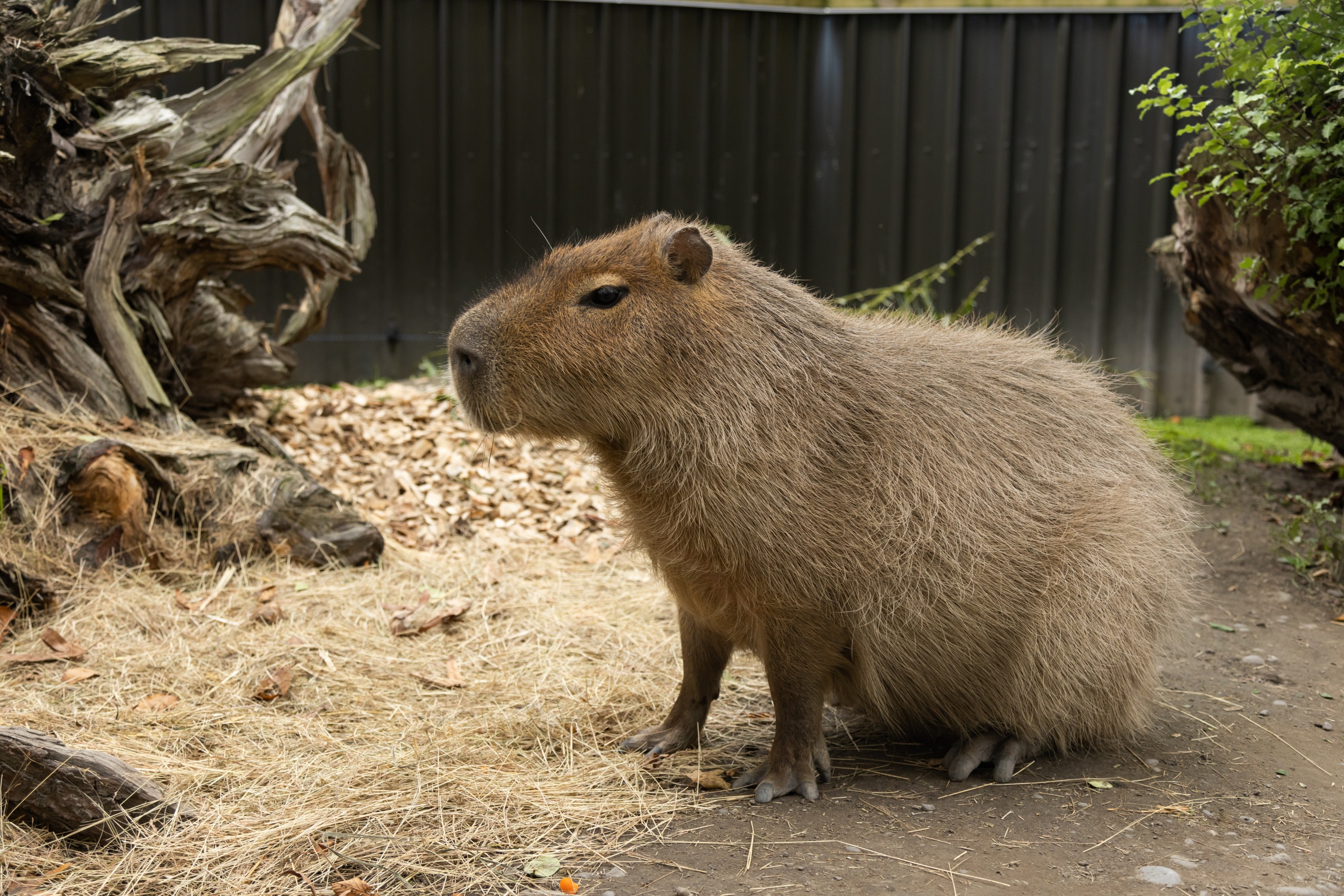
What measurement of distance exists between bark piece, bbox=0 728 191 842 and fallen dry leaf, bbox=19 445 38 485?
2.22 meters

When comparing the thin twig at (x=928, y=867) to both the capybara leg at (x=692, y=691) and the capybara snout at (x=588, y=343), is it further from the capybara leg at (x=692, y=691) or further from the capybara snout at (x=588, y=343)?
the capybara snout at (x=588, y=343)

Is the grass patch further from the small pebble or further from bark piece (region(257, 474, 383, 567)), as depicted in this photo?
bark piece (region(257, 474, 383, 567))

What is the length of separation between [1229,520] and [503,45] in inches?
238

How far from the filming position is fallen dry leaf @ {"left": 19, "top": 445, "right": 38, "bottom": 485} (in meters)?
4.32

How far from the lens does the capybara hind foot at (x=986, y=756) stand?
309 cm

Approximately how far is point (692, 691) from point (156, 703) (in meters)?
1.76

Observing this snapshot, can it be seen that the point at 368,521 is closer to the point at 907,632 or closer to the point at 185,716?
the point at 185,716

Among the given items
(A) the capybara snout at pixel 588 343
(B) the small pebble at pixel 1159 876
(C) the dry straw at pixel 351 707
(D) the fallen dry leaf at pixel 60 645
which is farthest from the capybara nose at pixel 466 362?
(B) the small pebble at pixel 1159 876

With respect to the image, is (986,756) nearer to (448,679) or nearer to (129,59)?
(448,679)

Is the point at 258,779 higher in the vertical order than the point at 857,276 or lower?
lower

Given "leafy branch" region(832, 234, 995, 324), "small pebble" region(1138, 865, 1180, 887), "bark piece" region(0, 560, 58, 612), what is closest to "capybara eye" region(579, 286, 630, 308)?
"small pebble" region(1138, 865, 1180, 887)

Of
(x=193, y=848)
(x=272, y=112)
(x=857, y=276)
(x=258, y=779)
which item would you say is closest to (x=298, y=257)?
(x=272, y=112)

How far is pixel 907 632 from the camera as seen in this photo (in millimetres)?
2980

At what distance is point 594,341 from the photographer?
Answer: 9.44 ft
